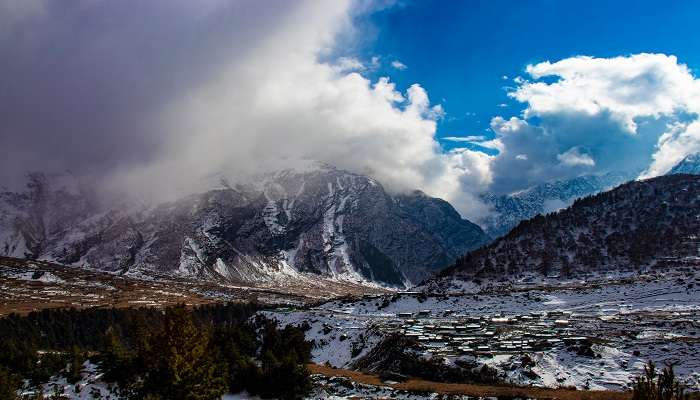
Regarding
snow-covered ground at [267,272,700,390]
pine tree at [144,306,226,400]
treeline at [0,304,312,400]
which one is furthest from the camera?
snow-covered ground at [267,272,700,390]

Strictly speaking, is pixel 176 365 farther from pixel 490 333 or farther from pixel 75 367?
pixel 490 333

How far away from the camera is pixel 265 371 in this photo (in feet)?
178

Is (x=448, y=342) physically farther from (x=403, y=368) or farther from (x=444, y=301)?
(x=444, y=301)

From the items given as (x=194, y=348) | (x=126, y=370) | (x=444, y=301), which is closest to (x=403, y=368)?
(x=126, y=370)

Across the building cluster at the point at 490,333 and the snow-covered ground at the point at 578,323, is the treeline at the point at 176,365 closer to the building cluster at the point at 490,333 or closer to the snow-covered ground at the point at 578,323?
the snow-covered ground at the point at 578,323

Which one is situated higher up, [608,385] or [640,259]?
[640,259]

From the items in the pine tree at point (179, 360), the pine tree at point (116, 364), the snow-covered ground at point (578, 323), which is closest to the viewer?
the pine tree at point (179, 360)

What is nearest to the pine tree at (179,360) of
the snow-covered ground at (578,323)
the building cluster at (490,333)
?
the snow-covered ground at (578,323)

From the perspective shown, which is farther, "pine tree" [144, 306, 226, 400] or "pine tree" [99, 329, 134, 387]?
"pine tree" [99, 329, 134, 387]

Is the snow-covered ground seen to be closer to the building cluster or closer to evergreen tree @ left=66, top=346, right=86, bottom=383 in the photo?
the building cluster

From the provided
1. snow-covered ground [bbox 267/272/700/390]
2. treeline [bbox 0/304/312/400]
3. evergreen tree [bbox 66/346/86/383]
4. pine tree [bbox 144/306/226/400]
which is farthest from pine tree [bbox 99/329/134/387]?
snow-covered ground [bbox 267/272/700/390]

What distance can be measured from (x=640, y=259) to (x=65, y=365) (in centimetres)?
19640

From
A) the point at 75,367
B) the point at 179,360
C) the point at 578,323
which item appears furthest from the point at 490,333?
the point at 179,360

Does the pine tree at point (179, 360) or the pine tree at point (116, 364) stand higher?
the pine tree at point (179, 360)
